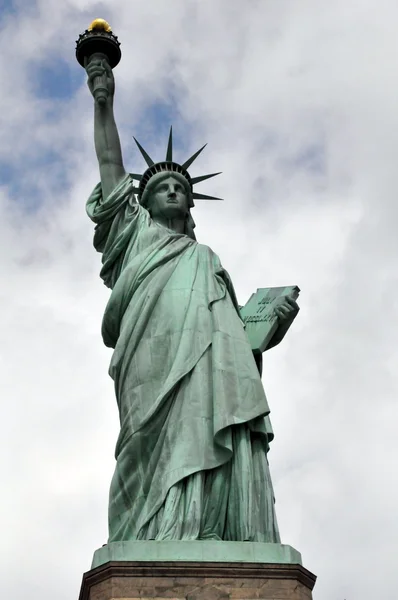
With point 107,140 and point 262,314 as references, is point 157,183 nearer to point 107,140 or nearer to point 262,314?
point 107,140

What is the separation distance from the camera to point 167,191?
680 inches

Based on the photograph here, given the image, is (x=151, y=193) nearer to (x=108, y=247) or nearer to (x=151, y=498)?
(x=108, y=247)

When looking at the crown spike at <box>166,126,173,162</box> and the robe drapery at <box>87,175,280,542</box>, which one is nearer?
the robe drapery at <box>87,175,280,542</box>

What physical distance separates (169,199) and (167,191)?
141 millimetres

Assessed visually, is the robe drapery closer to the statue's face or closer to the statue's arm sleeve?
the statue's arm sleeve

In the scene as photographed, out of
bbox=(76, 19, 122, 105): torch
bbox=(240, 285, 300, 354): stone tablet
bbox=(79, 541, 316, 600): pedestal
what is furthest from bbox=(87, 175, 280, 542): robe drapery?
bbox=(76, 19, 122, 105): torch

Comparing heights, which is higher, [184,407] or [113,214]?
[113,214]

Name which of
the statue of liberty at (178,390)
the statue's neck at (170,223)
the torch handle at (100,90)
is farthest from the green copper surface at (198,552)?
the torch handle at (100,90)

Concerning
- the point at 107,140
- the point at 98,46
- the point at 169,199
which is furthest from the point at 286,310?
the point at 98,46

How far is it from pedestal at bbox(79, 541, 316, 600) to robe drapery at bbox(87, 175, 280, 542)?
1.68ft

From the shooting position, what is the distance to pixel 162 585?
12445 mm

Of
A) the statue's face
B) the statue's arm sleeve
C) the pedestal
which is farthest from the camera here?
the statue's face

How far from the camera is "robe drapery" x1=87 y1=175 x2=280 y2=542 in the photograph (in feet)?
45.0

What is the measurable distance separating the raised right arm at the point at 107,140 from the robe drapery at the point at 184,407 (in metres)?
1.50
